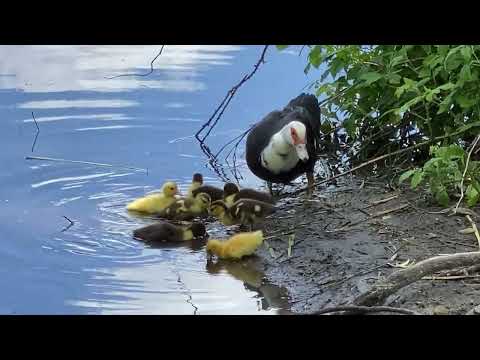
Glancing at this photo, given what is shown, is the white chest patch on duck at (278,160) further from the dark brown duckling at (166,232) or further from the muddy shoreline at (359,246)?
the dark brown duckling at (166,232)

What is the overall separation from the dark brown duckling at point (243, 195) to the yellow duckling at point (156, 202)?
32cm

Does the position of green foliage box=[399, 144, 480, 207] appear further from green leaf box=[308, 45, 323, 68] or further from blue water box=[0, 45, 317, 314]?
green leaf box=[308, 45, 323, 68]

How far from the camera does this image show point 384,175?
16.1 ft

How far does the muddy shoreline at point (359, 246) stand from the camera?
124 inches

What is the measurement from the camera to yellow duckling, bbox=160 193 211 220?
15.2ft

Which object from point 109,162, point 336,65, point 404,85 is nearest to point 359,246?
point 404,85

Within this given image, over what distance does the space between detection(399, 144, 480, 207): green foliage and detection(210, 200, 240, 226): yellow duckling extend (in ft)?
3.45

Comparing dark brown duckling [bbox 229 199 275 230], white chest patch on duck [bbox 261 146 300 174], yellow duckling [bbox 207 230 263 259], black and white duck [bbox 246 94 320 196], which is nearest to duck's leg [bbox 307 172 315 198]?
black and white duck [bbox 246 94 320 196]

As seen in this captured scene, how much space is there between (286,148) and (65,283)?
5.54ft

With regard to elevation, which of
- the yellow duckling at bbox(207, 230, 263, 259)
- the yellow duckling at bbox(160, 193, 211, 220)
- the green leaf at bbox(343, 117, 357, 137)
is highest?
the green leaf at bbox(343, 117, 357, 137)
